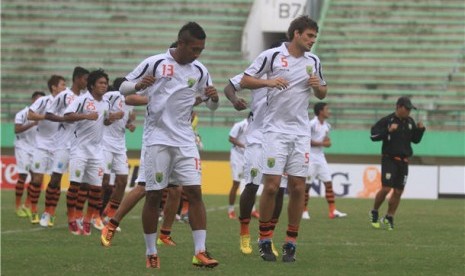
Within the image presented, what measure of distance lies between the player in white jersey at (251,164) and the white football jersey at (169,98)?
1040mm

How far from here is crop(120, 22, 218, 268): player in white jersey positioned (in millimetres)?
11641

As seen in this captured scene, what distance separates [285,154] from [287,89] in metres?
0.71

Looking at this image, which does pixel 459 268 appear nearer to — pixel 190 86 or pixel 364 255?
pixel 364 255

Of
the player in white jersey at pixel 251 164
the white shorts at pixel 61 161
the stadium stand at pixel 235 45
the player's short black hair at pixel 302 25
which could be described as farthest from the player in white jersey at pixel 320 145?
the stadium stand at pixel 235 45

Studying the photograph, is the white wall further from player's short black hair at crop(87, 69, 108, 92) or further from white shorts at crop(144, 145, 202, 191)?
white shorts at crop(144, 145, 202, 191)

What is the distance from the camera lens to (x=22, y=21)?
4328 centimetres

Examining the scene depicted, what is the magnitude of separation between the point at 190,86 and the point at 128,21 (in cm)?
3196

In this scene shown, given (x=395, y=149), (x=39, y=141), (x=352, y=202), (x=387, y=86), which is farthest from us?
(x=387, y=86)

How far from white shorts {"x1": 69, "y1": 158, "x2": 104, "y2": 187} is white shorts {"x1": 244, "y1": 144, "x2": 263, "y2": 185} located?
3.00 meters

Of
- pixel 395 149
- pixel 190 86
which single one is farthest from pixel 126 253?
pixel 395 149

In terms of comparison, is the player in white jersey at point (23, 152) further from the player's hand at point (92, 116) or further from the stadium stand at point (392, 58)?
the stadium stand at point (392, 58)

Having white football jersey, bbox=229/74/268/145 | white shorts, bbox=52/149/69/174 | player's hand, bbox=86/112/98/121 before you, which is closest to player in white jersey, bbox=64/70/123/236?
player's hand, bbox=86/112/98/121

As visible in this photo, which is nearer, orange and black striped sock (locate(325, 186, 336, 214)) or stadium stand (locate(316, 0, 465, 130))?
orange and black striped sock (locate(325, 186, 336, 214))

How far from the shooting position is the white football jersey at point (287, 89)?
12695 mm
